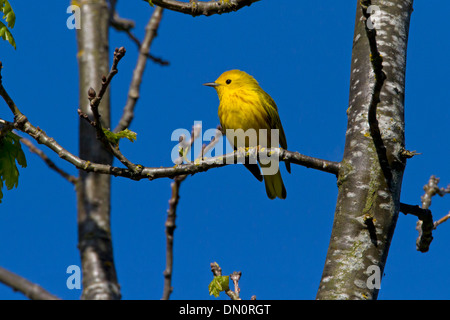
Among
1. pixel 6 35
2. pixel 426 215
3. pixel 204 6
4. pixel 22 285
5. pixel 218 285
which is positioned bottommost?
pixel 218 285

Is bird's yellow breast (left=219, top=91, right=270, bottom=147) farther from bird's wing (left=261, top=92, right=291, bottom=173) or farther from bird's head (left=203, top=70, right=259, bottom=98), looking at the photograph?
bird's head (left=203, top=70, right=259, bottom=98)

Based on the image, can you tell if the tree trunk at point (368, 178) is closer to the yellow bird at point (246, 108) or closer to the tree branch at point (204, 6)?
the tree branch at point (204, 6)

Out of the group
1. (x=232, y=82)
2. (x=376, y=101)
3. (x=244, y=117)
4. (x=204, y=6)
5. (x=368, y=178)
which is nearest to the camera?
(x=376, y=101)

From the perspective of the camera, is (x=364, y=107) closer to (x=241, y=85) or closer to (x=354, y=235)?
(x=354, y=235)

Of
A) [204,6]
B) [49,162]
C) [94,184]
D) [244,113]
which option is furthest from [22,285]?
[244,113]

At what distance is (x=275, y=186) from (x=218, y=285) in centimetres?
384

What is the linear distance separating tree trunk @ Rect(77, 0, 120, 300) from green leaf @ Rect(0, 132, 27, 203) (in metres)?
2.07

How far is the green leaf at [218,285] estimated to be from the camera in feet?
10.7

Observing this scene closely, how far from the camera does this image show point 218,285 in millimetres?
3260

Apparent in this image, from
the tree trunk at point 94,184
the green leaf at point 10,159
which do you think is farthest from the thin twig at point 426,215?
the tree trunk at point 94,184

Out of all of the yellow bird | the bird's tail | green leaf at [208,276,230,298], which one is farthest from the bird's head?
green leaf at [208,276,230,298]

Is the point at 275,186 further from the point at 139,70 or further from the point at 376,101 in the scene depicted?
the point at 376,101
